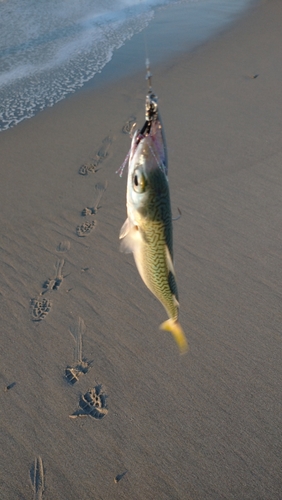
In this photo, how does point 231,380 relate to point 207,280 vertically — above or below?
below

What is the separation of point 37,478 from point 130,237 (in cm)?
248

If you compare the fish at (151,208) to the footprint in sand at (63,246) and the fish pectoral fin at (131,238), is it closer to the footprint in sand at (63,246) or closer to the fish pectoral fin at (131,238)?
the fish pectoral fin at (131,238)

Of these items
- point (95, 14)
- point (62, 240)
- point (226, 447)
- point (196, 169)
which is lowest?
point (226, 447)

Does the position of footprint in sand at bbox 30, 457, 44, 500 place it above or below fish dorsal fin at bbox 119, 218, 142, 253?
below

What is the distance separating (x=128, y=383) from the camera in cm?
399

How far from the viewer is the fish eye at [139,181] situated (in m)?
2.03

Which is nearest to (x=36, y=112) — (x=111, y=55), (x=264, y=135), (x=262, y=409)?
(x=111, y=55)

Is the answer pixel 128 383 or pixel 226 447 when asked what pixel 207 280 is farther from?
pixel 226 447

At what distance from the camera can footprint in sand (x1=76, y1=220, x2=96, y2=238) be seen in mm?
5509

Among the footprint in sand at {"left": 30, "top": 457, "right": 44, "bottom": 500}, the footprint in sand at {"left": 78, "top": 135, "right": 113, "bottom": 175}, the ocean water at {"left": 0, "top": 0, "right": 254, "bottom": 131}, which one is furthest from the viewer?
the ocean water at {"left": 0, "top": 0, "right": 254, "bottom": 131}

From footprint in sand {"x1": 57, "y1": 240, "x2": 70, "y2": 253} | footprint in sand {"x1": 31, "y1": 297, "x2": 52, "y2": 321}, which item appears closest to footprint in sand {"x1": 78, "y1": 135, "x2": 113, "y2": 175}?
footprint in sand {"x1": 57, "y1": 240, "x2": 70, "y2": 253}

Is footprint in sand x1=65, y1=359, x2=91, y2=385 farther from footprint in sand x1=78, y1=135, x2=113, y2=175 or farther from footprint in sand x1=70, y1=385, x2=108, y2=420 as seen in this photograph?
footprint in sand x1=78, y1=135, x2=113, y2=175

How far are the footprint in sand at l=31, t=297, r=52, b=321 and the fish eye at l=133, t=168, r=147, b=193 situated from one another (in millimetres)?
2946

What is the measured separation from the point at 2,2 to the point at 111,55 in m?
7.34
